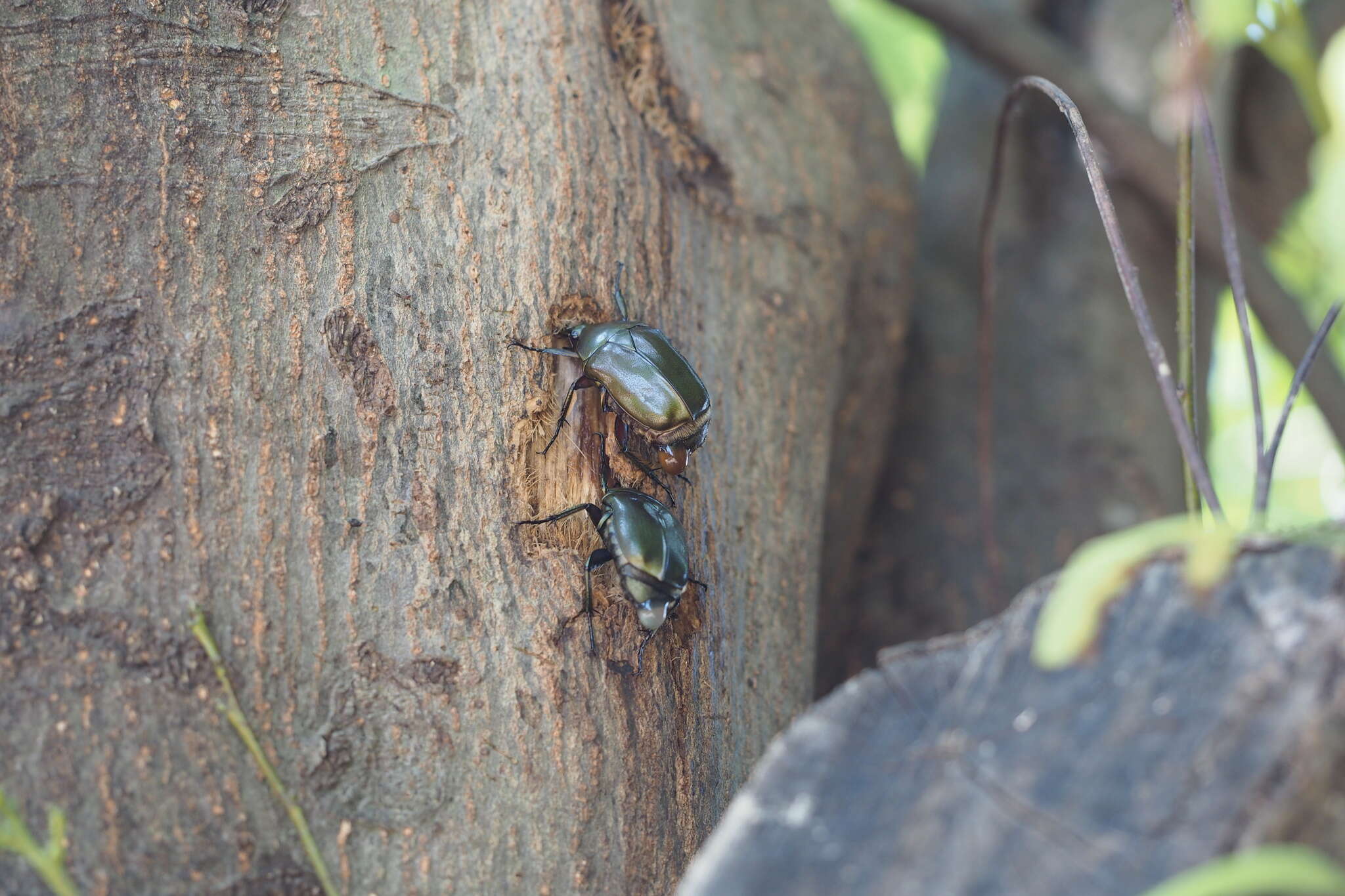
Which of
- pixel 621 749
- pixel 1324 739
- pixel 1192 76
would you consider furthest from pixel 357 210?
pixel 1324 739

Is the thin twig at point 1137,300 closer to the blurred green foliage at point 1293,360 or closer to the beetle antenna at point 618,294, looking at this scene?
the blurred green foliage at point 1293,360

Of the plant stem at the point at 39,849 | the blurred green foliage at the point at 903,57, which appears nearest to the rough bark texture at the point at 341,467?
the plant stem at the point at 39,849

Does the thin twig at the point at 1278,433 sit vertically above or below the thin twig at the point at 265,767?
above

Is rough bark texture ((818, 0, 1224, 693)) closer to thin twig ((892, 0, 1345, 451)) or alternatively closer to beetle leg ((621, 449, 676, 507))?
thin twig ((892, 0, 1345, 451))

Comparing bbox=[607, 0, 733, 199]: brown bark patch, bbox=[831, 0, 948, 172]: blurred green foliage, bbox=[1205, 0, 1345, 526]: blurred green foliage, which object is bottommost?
bbox=[1205, 0, 1345, 526]: blurred green foliage

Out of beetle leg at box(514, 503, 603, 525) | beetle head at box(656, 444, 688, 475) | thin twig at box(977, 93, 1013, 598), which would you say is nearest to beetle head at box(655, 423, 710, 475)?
beetle head at box(656, 444, 688, 475)
